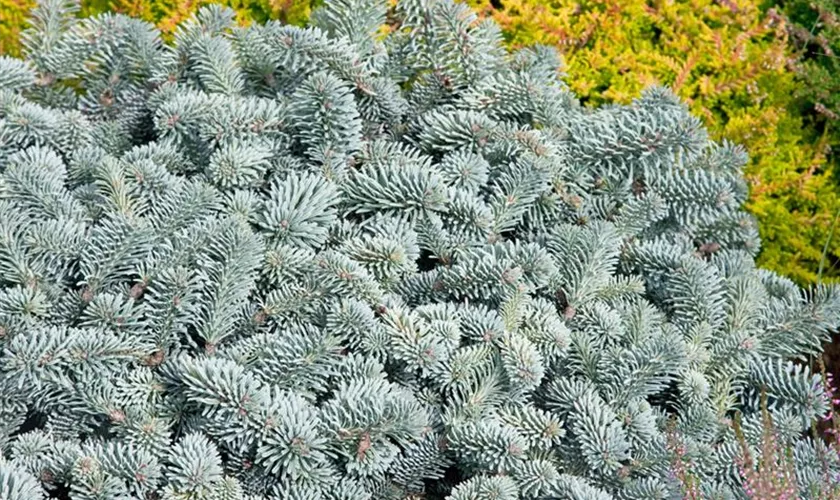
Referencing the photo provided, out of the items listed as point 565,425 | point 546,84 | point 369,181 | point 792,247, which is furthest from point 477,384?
point 792,247

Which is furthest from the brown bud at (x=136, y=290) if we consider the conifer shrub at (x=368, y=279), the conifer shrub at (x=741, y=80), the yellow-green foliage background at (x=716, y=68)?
the conifer shrub at (x=741, y=80)

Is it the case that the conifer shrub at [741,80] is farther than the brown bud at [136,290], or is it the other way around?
the conifer shrub at [741,80]

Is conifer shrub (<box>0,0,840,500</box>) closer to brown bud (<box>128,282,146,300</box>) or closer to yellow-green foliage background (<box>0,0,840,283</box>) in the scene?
brown bud (<box>128,282,146,300</box>)

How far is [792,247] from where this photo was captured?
278 cm

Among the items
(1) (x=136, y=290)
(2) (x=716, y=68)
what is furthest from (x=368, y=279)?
(2) (x=716, y=68)

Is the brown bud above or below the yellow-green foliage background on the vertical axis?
below

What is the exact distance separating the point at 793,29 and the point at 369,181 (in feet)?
4.87

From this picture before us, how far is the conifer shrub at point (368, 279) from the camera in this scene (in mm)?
1712

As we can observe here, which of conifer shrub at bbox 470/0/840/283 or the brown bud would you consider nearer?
the brown bud

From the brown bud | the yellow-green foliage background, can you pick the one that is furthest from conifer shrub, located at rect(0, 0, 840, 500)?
the yellow-green foliage background

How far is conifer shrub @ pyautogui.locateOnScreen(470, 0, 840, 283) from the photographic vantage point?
265 centimetres

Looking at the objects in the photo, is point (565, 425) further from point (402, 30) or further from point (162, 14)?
point (162, 14)

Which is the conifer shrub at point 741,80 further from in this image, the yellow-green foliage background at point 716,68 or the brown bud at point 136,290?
the brown bud at point 136,290

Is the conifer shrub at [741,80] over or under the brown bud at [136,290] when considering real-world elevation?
over
